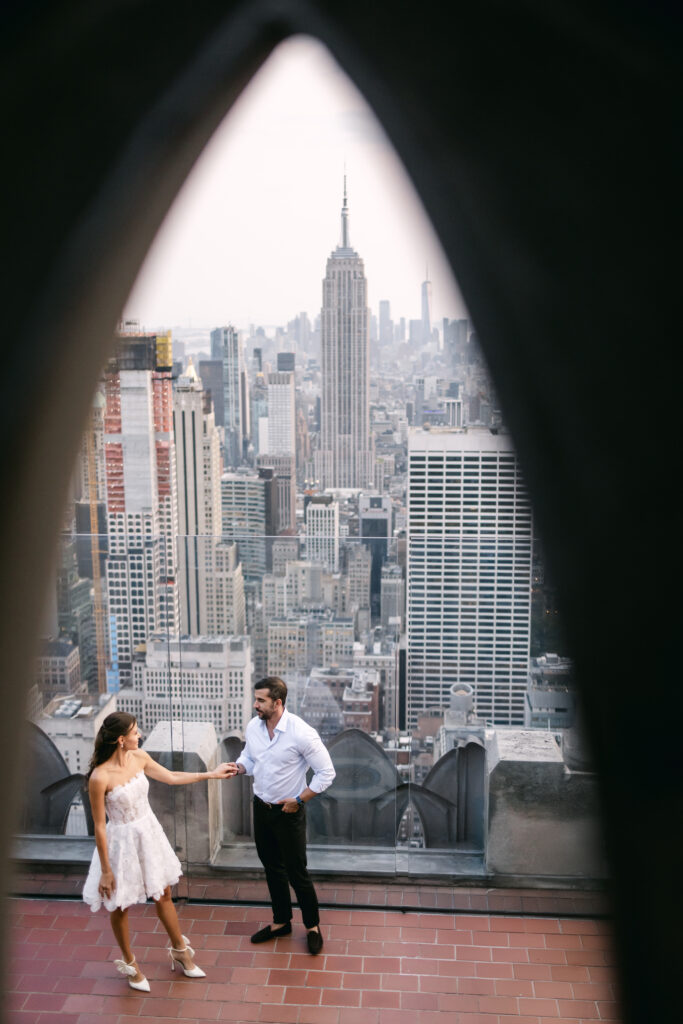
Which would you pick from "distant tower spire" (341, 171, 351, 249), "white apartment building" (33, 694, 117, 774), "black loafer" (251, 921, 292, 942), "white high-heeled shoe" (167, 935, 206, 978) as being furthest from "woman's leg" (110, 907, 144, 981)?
"distant tower spire" (341, 171, 351, 249)

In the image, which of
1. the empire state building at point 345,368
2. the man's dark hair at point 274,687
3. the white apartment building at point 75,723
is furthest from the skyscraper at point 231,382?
the man's dark hair at point 274,687

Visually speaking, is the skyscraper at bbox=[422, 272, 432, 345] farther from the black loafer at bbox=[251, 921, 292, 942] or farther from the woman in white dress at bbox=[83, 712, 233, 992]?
the woman in white dress at bbox=[83, 712, 233, 992]

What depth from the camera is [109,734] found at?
8.39ft

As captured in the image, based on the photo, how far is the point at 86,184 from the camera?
4.62 ft

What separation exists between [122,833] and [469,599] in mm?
1393

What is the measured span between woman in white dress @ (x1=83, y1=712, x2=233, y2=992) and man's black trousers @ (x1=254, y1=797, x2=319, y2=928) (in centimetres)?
33

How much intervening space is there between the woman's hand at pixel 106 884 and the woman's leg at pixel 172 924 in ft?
0.55

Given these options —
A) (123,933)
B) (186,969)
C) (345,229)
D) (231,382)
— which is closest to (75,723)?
(123,933)

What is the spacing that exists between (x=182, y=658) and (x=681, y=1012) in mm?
2593

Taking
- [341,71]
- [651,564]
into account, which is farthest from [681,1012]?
[341,71]

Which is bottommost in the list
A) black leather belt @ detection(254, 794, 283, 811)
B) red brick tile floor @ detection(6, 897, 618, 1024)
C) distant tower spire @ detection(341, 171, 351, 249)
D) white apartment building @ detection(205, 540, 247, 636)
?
red brick tile floor @ detection(6, 897, 618, 1024)

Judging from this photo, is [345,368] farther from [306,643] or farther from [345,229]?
[306,643]

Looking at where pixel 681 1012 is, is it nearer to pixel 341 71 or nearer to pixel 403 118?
pixel 403 118

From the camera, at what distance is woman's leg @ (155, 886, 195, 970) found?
8.88ft
